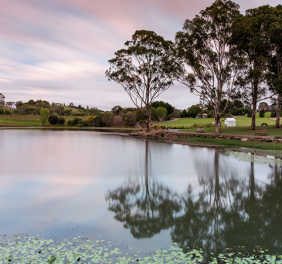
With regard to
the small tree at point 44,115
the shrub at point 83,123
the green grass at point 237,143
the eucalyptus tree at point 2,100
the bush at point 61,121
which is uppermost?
the eucalyptus tree at point 2,100

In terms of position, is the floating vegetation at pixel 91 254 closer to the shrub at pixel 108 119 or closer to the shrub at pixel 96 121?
the shrub at pixel 108 119

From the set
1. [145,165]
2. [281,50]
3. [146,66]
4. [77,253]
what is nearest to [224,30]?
[281,50]

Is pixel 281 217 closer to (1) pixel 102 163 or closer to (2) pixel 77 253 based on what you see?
(2) pixel 77 253

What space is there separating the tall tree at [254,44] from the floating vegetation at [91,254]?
821 inches

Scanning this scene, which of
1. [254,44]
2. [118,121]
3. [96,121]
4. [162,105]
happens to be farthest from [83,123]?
[254,44]

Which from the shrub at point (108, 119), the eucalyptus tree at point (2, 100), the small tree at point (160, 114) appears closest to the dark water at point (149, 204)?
the shrub at point (108, 119)

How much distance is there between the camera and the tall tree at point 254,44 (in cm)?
2155

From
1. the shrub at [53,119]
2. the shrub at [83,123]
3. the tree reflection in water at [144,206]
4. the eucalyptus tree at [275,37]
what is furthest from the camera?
the shrub at [53,119]

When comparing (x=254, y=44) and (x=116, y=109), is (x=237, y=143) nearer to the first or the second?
(x=254, y=44)

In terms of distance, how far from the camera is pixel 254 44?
22.1 meters

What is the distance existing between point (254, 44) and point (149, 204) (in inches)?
857

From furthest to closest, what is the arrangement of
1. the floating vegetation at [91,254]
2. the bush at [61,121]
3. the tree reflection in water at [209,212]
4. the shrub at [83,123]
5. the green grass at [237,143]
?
the bush at [61,121]
the shrub at [83,123]
the green grass at [237,143]
the tree reflection in water at [209,212]
the floating vegetation at [91,254]

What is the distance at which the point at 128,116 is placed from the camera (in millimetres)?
58531

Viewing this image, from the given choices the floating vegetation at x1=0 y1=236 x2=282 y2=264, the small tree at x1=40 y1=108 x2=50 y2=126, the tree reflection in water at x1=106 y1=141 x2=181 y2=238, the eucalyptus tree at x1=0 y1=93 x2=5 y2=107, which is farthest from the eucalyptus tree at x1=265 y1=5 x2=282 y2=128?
the eucalyptus tree at x1=0 y1=93 x2=5 y2=107
